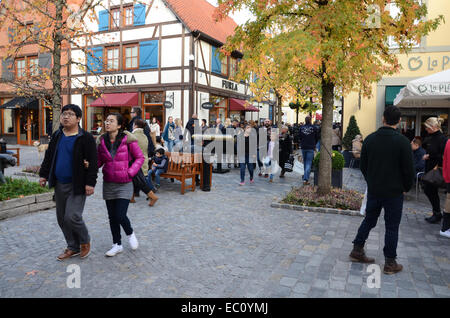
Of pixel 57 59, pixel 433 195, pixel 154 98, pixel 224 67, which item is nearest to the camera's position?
pixel 433 195

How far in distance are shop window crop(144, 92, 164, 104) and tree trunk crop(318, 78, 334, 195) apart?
13.8 meters

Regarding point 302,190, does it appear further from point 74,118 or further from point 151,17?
point 151,17

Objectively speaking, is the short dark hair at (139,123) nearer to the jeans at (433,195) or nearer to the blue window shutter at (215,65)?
the jeans at (433,195)

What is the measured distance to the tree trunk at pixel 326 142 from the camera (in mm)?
7348

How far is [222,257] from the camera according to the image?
4.31m

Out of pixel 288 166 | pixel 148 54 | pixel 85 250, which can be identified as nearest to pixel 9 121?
pixel 148 54

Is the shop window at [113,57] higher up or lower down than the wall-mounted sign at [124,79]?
higher up

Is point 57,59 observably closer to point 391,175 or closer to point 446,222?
point 391,175

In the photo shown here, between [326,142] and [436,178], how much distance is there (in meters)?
2.14

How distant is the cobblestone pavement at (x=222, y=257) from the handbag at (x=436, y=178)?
0.68 metres

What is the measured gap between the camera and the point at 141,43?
787 inches

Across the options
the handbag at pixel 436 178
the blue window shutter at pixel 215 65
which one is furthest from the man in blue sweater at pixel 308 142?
the blue window shutter at pixel 215 65
